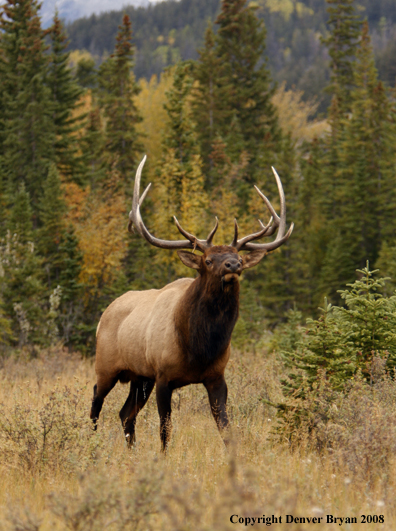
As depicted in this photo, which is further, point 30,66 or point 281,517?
point 30,66

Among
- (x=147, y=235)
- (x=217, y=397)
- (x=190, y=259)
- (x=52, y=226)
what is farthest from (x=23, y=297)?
(x=217, y=397)

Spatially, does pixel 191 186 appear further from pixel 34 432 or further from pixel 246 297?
pixel 34 432

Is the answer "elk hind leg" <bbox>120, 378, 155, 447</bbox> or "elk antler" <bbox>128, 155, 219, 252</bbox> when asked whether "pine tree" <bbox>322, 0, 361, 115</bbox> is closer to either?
"elk antler" <bbox>128, 155, 219, 252</bbox>

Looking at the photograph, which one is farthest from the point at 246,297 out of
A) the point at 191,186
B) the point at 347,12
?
the point at 347,12

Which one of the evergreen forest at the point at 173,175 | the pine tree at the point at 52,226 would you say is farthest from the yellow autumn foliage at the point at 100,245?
the pine tree at the point at 52,226

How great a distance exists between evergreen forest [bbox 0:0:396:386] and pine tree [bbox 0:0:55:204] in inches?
4.0

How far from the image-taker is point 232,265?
5344 mm

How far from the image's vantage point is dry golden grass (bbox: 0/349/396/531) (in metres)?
3.21

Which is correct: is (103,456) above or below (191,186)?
below

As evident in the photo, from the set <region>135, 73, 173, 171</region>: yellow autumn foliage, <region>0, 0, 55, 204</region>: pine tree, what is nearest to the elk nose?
<region>0, 0, 55, 204</region>: pine tree

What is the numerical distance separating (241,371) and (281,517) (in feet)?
17.7

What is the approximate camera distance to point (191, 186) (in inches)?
1196

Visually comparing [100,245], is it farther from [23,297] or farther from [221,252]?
[221,252]

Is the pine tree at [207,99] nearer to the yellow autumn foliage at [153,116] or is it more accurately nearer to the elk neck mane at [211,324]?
the yellow autumn foliage at [153,116]
